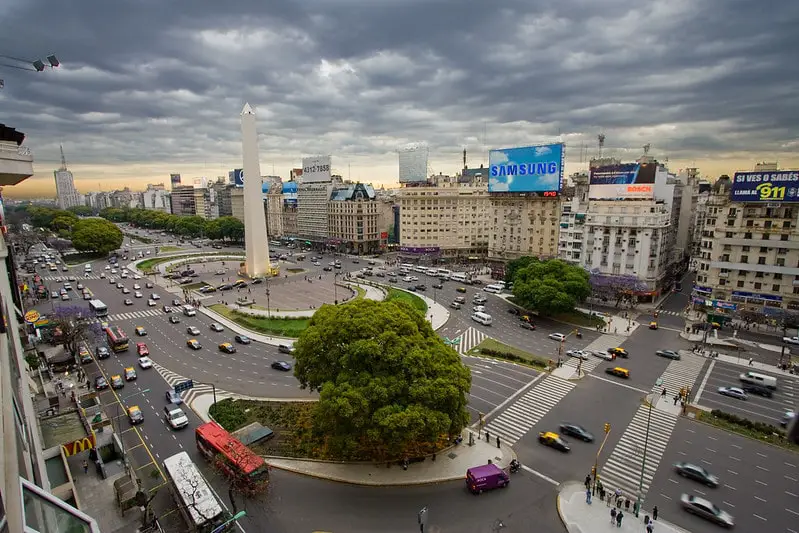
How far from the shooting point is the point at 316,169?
13412 cm

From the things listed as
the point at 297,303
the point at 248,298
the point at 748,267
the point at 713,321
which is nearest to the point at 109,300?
the point at 248,298

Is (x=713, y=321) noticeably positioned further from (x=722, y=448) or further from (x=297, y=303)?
(x=297, y=303)

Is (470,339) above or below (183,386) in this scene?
below

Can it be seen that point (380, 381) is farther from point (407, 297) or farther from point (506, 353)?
point (407, 297)

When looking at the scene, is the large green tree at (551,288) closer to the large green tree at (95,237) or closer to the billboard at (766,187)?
the billboard at (766,187)

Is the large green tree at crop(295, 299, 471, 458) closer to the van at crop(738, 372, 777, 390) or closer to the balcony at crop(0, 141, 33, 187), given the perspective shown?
the balcony at crop(0, 141, 33, 187)

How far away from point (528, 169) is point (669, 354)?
51277mm

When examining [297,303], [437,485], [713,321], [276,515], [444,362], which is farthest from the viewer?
[297,303]

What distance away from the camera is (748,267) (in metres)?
58.4

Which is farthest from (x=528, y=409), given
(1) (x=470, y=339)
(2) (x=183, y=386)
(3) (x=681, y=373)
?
(2) (x=183, y=386)

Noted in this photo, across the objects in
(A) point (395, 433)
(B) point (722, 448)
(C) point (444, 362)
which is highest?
(C) point (444, 362)

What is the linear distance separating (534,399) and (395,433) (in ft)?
60.4

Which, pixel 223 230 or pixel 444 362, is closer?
pixel 444 362

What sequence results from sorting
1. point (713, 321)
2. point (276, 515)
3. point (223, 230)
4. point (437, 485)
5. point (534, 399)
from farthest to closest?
point (223, 230) < point (713, 321) < point (534, 399) < point (437, 485) < point (276, 515)
